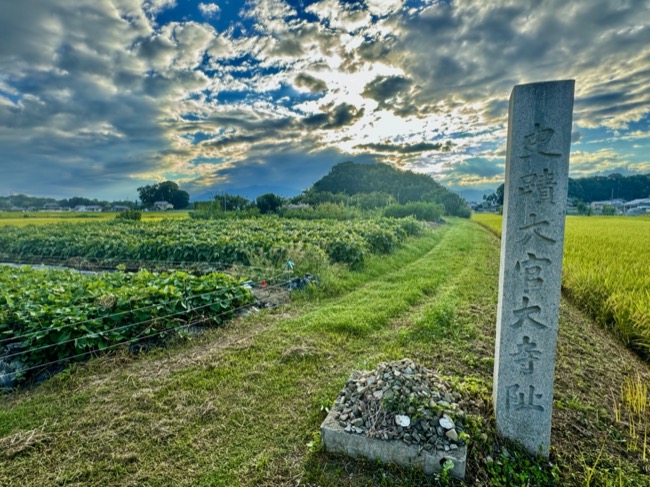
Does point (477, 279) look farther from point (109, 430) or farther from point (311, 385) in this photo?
point (109, 430)

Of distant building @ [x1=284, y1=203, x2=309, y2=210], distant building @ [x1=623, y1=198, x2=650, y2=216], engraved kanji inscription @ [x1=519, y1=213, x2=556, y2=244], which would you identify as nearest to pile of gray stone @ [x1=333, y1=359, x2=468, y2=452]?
engraved kanji inscription @ [x1=519, y1=213, x2=556, y2=244]

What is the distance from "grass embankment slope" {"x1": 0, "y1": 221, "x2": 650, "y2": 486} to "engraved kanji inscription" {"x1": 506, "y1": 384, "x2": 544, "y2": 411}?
1.02ft

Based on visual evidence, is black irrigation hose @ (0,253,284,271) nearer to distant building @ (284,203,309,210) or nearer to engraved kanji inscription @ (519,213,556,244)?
engraved kanji inscription @ (519,213,556,244)

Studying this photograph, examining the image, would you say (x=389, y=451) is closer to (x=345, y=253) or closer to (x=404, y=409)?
(x=404, y=409)

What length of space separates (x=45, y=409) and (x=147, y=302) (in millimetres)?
1828

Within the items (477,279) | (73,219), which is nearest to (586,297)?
(477,279)

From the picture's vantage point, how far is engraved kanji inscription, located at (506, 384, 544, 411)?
9.04ft

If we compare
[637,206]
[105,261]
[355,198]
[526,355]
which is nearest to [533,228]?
[526,355]

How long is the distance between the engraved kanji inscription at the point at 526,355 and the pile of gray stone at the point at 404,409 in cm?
65

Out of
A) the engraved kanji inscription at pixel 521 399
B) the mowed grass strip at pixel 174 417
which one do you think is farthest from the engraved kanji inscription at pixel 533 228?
the mowed grass strip at pixel 174 417

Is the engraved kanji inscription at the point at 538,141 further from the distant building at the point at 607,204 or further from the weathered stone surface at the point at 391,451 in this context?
the distant building at the point at 607,204

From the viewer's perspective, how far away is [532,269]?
2.60m

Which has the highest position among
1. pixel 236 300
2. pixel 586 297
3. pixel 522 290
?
pixel 522 290

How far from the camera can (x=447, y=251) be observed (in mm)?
13289
